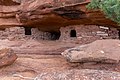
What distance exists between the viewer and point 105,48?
672 centimetres

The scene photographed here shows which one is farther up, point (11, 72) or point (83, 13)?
point (83, 13)

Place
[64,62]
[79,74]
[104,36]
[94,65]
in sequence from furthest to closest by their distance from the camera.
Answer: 1. [104,36]
2. [64,62]
3. [94,65]
4. [79,74]

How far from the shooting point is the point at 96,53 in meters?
6.43

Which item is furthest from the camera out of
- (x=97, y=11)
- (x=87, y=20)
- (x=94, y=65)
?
(x=87, y=20)

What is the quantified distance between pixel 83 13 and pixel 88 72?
350cm

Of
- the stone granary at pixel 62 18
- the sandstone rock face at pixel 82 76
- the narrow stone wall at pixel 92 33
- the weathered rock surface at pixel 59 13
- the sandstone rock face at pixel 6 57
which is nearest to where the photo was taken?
the sandstone rock face at pixel 82 76

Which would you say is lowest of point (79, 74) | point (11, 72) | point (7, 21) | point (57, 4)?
point (11, 72)

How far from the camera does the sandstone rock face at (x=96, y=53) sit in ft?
20.6

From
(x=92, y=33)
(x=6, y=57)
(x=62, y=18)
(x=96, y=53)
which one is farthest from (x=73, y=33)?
(x=6, y=57)

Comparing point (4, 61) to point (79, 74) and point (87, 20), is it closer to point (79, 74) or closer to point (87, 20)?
point (79, 74)

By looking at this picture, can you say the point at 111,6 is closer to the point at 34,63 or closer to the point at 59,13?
the point at 34,63

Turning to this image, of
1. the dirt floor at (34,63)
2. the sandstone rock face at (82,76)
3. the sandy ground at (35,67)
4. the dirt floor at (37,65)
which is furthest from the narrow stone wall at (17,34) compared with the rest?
the sandstone rock face at (82,76)

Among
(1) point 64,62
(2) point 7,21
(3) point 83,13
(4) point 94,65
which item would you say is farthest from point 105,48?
(2) point 7,21

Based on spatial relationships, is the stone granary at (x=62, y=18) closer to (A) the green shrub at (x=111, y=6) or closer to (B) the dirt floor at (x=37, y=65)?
(B) the dirt floor at (x=37, y=65)
